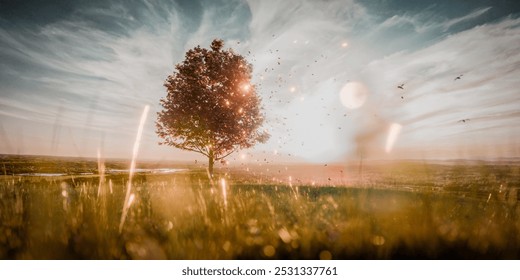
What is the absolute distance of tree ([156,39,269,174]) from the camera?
62.2 feet

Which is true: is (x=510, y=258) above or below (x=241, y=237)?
below

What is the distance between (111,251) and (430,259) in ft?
11.0

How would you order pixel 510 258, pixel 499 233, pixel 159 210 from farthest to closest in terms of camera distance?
pixel 159 210 → pixel 499 233 → pixel 510 258

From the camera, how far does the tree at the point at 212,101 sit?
1897 cm

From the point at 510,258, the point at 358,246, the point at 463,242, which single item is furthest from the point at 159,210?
the point at 510,258

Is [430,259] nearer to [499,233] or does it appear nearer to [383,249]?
[383,249]

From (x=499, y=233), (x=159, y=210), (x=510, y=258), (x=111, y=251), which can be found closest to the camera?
(x=111, y=251)

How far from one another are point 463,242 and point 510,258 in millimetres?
541

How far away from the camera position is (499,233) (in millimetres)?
3197

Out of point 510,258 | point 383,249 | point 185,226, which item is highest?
point 185,226

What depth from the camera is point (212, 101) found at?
18.8 m
